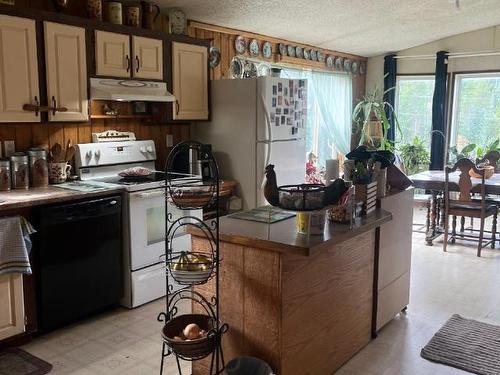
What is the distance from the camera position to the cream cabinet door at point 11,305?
9.64 feet

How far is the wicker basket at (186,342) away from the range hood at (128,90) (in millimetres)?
1895

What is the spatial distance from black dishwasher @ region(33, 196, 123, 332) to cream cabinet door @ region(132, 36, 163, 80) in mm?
1100

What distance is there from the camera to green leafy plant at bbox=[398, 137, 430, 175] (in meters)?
7.46

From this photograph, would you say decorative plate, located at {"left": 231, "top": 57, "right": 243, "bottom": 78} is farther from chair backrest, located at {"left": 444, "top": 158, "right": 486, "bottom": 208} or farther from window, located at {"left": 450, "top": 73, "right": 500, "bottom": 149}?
window, located at {"left": 450, "top": 73, "right": 500, "bottom": 149}

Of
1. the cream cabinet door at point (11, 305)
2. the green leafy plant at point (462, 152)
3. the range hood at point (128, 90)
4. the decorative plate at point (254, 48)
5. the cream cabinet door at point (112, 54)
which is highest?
the decorative plate at point (254, 48)

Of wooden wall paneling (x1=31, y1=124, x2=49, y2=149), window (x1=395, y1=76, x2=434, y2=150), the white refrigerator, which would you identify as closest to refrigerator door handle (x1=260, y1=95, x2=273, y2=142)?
the white refrigerator

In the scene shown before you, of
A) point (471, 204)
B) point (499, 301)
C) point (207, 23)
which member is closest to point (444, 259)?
point (471, 204)

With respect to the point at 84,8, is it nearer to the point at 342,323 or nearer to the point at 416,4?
the point at 342,323

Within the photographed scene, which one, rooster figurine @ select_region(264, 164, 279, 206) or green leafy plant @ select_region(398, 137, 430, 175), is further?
green leafy plant @ select_region(398, 137, 430, 175)

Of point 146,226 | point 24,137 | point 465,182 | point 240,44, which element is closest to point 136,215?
point 146,226

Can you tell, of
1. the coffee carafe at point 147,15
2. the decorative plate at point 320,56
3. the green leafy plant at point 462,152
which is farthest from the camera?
the decorative plate at point 320,56

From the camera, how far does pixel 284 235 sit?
7.69 ft

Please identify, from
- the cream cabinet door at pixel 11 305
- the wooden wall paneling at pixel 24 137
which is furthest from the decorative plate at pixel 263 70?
the cream cabinet door at pixel 11 305

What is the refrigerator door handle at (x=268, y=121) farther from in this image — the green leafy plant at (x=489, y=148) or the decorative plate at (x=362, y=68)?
the decorative plate at (x=362, y=68)
